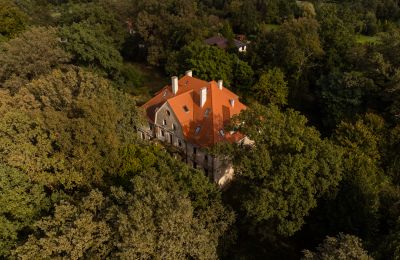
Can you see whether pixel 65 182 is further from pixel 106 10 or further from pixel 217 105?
pixel 106 10

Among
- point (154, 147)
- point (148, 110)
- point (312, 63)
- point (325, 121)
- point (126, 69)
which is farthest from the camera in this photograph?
point (126, 69)

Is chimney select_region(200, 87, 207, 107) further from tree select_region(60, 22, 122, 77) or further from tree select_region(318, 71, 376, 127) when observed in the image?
tree select_region(318, 71, 376, 127)

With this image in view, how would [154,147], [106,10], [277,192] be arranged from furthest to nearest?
[106,10] → [154,147] → [277,192]

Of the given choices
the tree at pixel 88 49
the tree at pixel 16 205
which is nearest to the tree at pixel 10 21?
the tree at pixel 88 49

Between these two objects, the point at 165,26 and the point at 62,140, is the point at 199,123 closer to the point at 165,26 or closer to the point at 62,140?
the point at 62,140

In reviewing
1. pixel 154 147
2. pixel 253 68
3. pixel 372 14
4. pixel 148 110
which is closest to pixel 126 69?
pixel 148 110

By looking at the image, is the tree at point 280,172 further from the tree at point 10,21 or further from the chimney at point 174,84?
the tree at point 10,21

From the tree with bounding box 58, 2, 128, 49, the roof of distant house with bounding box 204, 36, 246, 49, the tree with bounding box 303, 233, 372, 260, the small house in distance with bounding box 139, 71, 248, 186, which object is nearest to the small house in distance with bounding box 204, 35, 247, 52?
the roof of distant house with bounding box 204, 36, 246, 49

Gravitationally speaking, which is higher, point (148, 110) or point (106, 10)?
point (106, 10)
